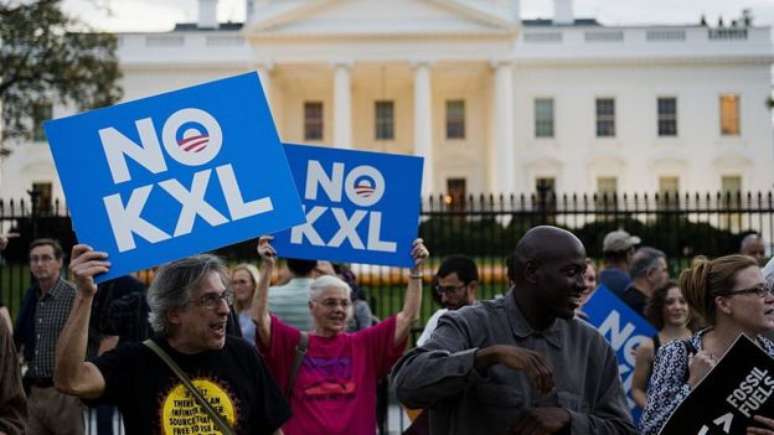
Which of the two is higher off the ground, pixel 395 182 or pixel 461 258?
pixel 395 182

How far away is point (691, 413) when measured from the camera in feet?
11.3

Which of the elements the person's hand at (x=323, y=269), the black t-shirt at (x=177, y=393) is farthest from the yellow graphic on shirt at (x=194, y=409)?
the person's hand at (x=323, y=269)

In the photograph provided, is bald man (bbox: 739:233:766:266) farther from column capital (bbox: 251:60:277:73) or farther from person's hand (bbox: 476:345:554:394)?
column capital (bbox: 251:60:277:73)

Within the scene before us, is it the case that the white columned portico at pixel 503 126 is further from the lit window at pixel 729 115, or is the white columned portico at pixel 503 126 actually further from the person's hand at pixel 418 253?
the person's hand at pixel 418 253

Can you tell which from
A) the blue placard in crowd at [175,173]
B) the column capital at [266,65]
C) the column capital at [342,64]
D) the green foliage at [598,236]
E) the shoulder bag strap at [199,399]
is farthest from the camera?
the column capital at [342,64]

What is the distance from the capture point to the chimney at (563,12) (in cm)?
5322

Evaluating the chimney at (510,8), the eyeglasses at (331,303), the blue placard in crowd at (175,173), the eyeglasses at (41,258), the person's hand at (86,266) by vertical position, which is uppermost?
the chimney at (510,8)

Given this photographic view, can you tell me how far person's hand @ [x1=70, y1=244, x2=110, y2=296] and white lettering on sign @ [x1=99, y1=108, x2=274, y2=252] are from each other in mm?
190

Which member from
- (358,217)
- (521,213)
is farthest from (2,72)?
(358,217)

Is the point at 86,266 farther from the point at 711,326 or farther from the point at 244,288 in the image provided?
the point at 244,288

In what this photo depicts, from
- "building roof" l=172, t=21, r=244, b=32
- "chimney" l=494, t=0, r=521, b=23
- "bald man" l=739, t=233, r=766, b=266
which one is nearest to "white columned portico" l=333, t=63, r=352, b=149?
"chimney" l=494, t=0, r=521, b=23

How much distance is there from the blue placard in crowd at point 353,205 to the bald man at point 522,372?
2.38 meters

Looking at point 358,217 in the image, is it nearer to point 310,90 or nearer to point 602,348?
point 602,348

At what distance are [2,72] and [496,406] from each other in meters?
23.5
